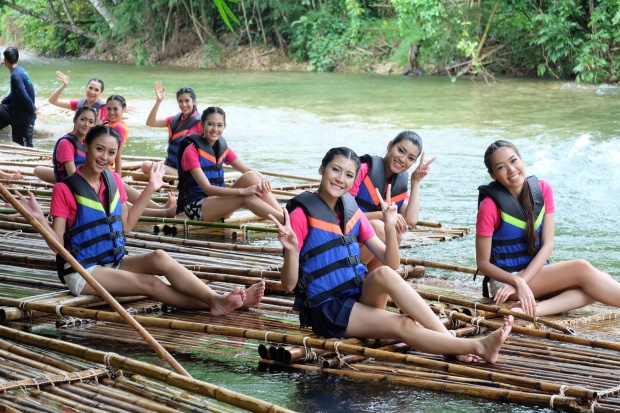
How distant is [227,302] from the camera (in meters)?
4.00

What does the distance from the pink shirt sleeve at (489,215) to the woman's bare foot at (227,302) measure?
3.86 ft

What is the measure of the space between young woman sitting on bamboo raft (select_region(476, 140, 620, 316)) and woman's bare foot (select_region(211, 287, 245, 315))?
3.81 feet

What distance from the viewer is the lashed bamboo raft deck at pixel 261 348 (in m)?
2.98

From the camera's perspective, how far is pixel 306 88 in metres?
17.7

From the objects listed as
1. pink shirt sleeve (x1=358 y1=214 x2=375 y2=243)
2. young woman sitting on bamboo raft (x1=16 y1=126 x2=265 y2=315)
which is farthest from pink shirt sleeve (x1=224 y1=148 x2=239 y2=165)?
pink shirt sleeve (x1=358 y1=214 x2=375 y2=243)

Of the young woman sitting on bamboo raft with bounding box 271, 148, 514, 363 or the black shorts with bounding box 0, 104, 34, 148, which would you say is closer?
the young woman sitting on bamboo raft with bounding box 271, 148, 514, 363

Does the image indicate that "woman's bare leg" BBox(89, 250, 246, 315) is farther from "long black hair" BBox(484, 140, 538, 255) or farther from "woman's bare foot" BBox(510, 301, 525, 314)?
"long black hair" BBox(484, 140, 538, 255)

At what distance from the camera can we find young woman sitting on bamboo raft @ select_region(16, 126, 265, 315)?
404cm

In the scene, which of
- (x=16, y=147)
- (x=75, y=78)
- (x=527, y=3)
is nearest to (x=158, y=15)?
(x=75, y=78)

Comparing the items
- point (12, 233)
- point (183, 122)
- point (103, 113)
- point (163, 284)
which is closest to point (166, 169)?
point (183, 122)

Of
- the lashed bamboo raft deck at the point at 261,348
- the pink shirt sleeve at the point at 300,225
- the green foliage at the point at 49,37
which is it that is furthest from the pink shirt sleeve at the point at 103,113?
the green foliage at the point at 49,37

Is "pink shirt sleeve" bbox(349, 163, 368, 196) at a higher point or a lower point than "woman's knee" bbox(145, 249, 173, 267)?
higher

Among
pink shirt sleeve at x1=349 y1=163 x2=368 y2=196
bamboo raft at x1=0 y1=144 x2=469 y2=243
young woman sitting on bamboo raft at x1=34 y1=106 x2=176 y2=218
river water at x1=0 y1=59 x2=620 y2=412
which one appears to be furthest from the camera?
young woman sitting on bamboo raft at x1=34 y1=106 x2=176 y2=218

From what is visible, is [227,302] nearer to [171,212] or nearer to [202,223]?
[202,223]
